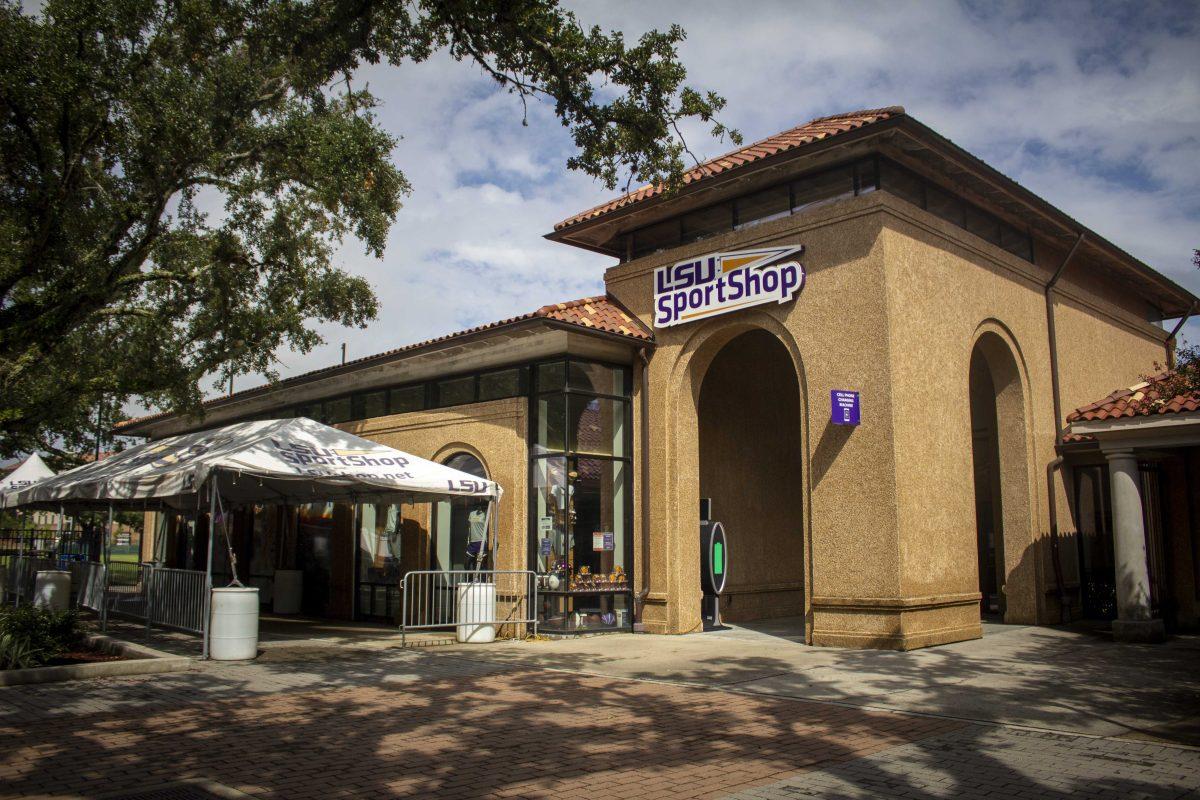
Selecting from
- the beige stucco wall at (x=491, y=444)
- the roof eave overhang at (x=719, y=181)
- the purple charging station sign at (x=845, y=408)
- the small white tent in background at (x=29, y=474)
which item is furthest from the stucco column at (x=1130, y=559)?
the small white tent in background at (x=29, y=474)

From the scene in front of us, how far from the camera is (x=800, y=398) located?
41.8ft

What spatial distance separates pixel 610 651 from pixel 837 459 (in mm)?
4025

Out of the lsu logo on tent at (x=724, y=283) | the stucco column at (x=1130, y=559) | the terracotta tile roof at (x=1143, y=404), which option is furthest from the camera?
the lsu logo on tent at (x=724, y=283)

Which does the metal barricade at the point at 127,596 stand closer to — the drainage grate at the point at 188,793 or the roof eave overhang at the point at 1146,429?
the drainage grate at the point at 188,793

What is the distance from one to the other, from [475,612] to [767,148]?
819 cm

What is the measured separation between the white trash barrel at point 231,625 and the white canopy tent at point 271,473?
153mm

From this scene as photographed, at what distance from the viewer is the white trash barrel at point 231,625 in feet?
35.7

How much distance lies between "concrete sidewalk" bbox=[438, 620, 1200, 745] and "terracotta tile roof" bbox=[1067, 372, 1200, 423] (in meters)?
3.20

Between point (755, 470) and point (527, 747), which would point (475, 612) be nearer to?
point (755, 470)

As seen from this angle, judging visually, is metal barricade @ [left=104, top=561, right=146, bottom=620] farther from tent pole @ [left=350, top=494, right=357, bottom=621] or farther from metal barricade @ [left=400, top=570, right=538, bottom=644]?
metal barricade @ [left=400, top=570, right=538, bottom=644]

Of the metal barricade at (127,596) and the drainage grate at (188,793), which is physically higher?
the metal barricade at (127,596)

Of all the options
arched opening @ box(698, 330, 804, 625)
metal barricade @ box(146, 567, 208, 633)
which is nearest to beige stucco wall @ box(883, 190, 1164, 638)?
arched opening @ box(698, 330, 804, 625)

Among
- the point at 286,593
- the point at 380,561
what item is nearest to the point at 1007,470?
the point at 380,561

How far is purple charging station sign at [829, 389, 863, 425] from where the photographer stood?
38.3 feet
